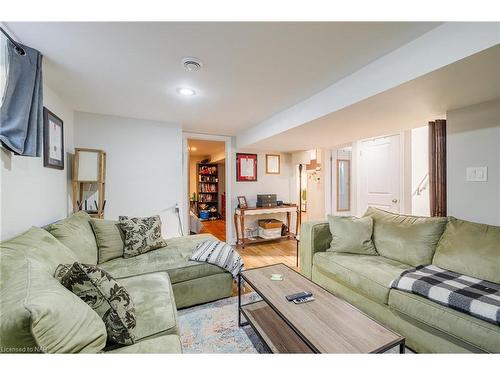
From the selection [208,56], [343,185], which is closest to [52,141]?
[208,56]

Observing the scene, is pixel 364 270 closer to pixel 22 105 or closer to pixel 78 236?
pixel 78 236

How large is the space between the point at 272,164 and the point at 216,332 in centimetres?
344

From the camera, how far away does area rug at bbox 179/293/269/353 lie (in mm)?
1528

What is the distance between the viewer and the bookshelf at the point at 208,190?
24.5 feet

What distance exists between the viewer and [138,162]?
126 inches

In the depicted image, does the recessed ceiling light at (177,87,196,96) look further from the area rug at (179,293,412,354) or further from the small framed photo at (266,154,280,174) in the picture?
the small framed photo at (266,154,280,174)

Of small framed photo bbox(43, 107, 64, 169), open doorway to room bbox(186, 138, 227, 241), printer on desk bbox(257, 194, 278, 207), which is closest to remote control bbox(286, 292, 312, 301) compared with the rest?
small framed photo bbox(43, 107, 64, 169)

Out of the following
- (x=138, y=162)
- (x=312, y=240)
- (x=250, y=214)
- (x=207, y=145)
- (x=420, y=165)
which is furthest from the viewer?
(x=207, y=145)

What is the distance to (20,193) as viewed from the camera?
164 cm

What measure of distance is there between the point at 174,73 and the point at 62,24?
729mm

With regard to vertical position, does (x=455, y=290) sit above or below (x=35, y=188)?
below

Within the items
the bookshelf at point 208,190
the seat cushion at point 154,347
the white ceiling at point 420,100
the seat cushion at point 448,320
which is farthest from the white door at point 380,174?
the bookshelf at point 208,190

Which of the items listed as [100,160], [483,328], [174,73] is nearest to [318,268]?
[483,328]
